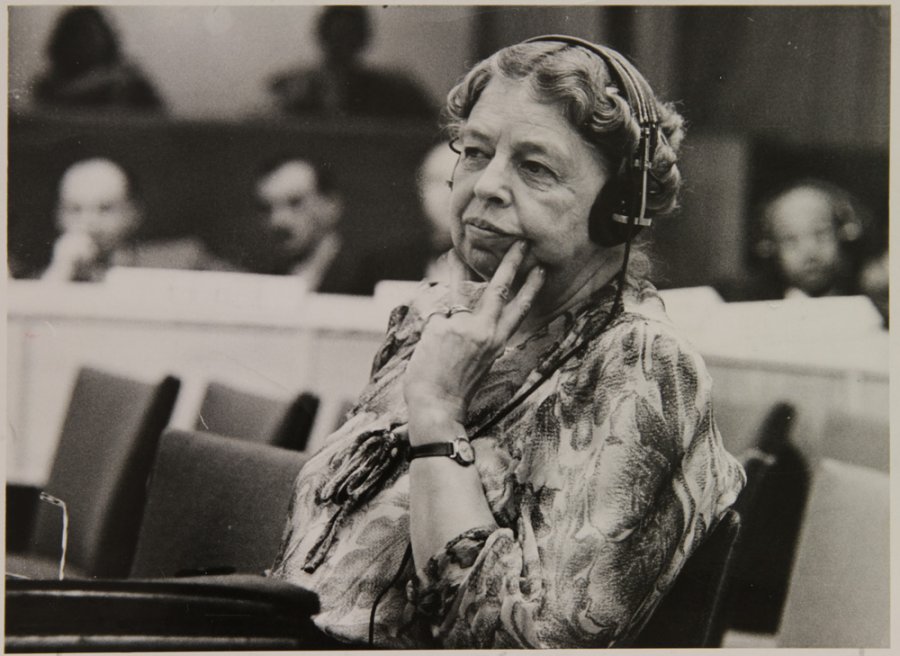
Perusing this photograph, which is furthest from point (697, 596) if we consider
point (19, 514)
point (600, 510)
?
point (19, 514)

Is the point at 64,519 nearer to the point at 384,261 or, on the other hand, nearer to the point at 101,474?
the point at 101,474

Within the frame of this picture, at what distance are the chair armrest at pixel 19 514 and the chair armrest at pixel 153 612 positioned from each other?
0.87ft

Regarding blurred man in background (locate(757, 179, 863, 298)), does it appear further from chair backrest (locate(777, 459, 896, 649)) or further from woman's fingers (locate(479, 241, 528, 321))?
woman's fingers (locate(479, 241, 528, 321))

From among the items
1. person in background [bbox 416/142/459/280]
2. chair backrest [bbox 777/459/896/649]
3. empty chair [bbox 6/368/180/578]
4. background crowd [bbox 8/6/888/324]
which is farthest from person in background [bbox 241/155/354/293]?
chair backrest [bbox 777/459/896/649]

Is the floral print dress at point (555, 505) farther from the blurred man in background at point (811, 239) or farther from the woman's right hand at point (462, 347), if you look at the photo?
the blurred man in background at point (811, 239)

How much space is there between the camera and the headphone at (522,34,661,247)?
1.25m

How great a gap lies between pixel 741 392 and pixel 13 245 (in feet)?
3.34

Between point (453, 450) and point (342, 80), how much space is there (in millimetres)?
585

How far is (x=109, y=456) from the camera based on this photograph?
1.49 m

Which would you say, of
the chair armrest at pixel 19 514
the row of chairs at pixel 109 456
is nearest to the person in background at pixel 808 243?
the row of chairs at pixel 109 456

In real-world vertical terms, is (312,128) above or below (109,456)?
above

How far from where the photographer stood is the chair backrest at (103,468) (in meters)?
1.44

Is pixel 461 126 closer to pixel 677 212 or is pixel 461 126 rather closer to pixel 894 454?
pixel 677 212

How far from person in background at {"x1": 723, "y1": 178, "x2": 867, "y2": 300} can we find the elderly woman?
201 mm
